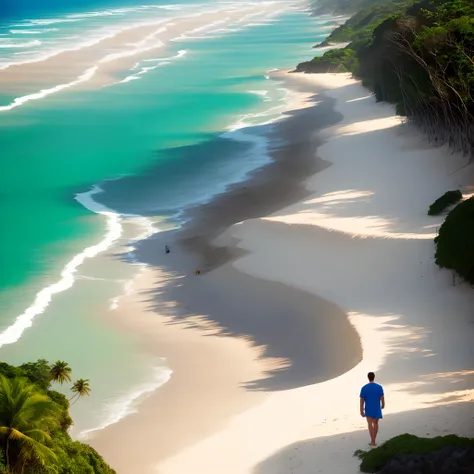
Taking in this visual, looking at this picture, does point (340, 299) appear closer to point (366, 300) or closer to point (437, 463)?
point (366, 300)

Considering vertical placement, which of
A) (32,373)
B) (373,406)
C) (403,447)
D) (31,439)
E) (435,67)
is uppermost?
(435,67)

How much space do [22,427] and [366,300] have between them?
17083mm

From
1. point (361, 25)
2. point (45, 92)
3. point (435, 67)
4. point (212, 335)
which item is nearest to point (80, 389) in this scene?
point (212, 335)

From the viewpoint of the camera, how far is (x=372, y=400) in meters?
21.0

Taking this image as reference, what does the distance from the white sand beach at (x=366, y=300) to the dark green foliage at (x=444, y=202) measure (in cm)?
58

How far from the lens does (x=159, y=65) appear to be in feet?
371

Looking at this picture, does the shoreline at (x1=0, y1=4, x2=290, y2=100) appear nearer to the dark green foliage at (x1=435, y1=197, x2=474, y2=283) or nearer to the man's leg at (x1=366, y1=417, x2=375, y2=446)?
the dark green foliage at (x1=435, y1=197, x2=474, y2=283)

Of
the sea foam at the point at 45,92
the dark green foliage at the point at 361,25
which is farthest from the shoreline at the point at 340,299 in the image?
the dark green foliage at the point at 361,25

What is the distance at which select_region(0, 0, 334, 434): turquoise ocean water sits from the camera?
3216 centimetres

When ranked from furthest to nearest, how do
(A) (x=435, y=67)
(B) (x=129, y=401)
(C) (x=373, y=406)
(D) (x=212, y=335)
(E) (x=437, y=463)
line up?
(A) (x=435, y=67), (D) (x=212, y=335), (B) (x=129, y=401), (C) (x=373, y=406), (E) (x=437, y=463)

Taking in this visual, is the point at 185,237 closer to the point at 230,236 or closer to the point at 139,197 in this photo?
the point at 230,236

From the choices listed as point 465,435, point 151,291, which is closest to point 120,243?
point 151,291

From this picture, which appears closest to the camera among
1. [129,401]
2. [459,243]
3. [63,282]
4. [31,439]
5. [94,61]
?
[31,439]

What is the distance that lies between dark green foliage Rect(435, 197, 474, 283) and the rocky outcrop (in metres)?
14.5
